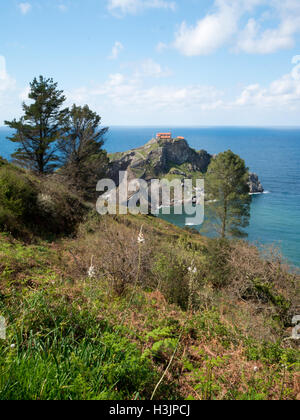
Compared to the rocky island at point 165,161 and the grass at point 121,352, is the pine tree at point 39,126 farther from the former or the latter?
the rocky island at point 165,161

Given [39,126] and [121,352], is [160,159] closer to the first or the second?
[39,126]

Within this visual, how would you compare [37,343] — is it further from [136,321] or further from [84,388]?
[136,321]

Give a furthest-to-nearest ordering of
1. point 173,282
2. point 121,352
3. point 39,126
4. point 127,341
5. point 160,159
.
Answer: point 160,159 < point 39,126 < point 173,282 < point 127,341 < point 121,352

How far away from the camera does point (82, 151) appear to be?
88.0 ft

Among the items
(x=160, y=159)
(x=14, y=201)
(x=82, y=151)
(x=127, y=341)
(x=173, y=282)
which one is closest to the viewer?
(x=127, y=341)

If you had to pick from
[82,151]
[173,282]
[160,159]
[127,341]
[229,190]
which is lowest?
[173,282]

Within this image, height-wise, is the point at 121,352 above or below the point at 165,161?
below

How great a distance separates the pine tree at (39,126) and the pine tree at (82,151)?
6.24ft

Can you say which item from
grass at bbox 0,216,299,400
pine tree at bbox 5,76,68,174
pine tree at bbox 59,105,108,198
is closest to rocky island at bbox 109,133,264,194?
pine tree at bbox 59,105,108,198

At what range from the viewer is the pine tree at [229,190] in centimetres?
2933

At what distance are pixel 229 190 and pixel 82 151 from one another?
16.2 metres

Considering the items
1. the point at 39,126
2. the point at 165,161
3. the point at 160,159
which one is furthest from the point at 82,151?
the point at 165,161
